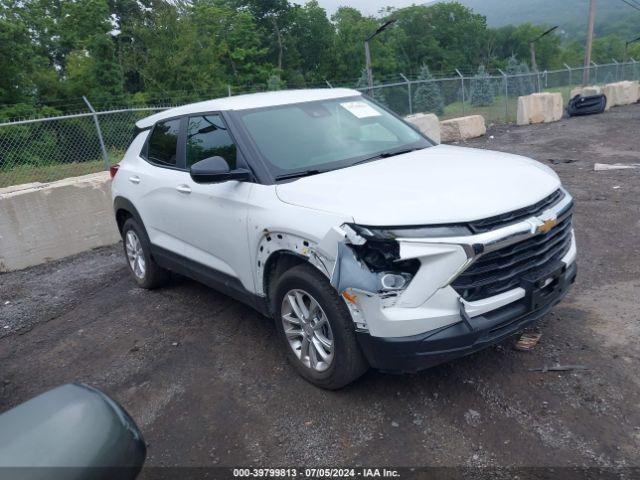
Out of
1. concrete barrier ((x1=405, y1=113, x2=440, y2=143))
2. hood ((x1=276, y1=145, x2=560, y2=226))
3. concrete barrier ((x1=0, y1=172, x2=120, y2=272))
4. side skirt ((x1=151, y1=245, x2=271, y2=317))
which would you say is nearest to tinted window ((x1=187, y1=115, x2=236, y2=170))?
hood ((x1=276, y1=145, x2=560, y2=226))

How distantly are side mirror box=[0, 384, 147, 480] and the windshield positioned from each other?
240 centimetres

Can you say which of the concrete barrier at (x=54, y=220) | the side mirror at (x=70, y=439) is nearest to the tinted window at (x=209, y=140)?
the side mirror at (x=70, y=439)

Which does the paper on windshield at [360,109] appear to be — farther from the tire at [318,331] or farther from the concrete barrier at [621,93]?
the concrete barrier at [621,93]

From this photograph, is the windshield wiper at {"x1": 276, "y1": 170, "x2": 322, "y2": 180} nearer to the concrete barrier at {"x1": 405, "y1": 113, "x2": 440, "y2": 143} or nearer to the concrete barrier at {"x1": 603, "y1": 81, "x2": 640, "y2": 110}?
the concrete barrier at {"x1": 405, "y1": 113, "x2": 440, "y2": 143}

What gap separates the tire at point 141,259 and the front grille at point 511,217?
135 inches

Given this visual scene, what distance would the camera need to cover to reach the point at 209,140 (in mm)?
4238

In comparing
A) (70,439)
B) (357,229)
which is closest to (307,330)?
(357,229)

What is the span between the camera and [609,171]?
917 cm

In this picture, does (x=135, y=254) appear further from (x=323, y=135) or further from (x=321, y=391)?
(x=321, y=391)

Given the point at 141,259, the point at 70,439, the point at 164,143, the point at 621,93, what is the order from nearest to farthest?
the point at 70,439 < the point at 164,143 < the point at 141,259 < the point at 621,93

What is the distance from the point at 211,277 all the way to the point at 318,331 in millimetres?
1309

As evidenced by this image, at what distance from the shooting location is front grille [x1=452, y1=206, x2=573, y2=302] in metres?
2.83

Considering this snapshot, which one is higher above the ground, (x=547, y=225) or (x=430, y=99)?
(x=547, y=225)

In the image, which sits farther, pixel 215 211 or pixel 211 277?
Answer: pixel 211 277
